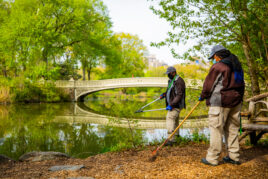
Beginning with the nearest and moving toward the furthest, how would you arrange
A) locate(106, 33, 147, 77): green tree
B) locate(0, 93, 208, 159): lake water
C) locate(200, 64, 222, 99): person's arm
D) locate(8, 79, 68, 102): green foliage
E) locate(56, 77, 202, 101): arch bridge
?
locate(200, 64, 222, 99): person's arm < locate(0, 93, 208, 159): lake water < locate(8, 79, 68, 102): green foliage < locate(56, 77, 202, 101): arch bridge < locate(106, 33, 147, 77): green tree

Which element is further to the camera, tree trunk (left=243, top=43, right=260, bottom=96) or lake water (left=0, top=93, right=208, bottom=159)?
tree trunk (left=243, top=43, right=260, bottom=96)

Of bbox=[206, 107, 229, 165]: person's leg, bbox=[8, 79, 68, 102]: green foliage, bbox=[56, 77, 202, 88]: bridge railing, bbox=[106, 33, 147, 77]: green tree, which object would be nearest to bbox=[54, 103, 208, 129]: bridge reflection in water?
bbox=[206, 107, 229, 165]: person's leg

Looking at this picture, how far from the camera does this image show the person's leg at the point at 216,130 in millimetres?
2627

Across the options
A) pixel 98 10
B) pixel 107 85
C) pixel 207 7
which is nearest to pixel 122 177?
pixel 207 7

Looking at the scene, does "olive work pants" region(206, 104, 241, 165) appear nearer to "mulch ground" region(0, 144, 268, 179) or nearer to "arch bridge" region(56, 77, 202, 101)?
"mulch ground" region(0, 144, 268, 179)

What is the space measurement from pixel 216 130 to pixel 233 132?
24cm

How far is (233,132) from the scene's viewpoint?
8.91 feet

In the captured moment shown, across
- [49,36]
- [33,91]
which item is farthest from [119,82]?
[33,91]

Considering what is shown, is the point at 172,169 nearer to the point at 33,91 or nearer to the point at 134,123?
the point at 134,123

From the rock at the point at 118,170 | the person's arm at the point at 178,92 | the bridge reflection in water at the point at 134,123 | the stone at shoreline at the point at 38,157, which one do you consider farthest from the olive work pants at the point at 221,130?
the stone at shoreline at the point at 38,157

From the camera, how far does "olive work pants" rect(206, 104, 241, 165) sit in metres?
2.63

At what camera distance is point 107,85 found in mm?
21375

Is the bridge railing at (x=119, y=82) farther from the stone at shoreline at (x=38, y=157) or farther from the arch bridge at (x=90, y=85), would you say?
the stone at shoreline at (x=38, y=157)

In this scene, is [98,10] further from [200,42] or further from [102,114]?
[200,42]
